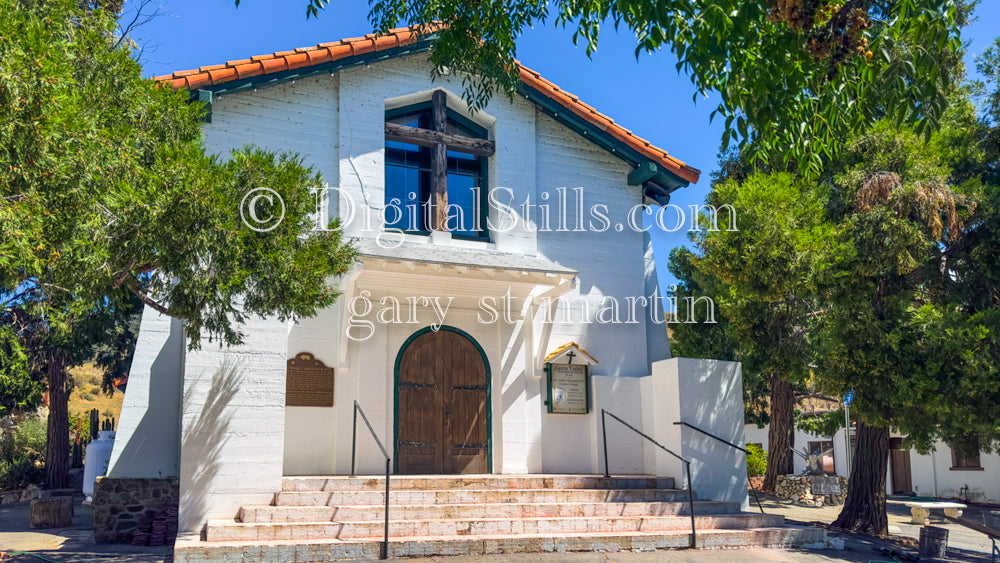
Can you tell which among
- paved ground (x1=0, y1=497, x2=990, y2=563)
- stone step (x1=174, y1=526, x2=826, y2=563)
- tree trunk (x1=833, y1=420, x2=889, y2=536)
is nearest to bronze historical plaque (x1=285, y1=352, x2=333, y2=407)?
paved ground (x1=0, y1=497, x2=990, y2=563)

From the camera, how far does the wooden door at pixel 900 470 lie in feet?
85.2

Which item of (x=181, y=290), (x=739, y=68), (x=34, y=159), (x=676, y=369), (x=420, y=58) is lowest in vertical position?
(x=676, y=369)

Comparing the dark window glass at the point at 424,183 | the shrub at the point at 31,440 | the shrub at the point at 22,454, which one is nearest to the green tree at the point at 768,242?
the dark window glass at the point at 424,183

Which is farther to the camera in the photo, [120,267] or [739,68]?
[120,267]

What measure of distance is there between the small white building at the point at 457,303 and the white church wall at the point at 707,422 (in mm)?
29

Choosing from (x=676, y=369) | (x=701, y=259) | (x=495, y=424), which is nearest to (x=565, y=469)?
(x=495, y=424)

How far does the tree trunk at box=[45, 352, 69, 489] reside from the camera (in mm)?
20547

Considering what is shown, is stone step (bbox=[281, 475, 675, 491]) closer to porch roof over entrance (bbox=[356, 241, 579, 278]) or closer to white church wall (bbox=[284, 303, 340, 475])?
white church wall (bbox=[284, 303, 340, 475])

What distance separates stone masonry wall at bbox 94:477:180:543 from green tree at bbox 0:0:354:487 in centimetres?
305

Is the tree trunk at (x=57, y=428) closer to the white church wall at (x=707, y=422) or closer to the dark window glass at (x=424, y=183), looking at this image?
the dark window glass at (x=424, y=183)

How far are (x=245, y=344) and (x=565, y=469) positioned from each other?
5.33 meters

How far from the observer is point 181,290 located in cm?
785

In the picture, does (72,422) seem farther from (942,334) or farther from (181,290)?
(942,334)

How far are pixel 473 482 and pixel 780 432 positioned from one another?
41.1ft
